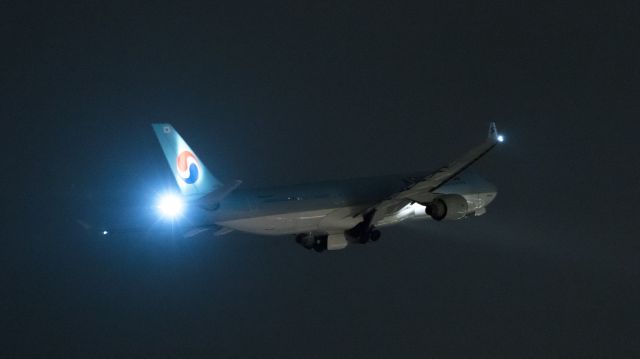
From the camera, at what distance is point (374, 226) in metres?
60.2

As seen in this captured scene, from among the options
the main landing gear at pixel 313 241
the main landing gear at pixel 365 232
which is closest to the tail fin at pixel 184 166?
the main landing gear at pixel 313 241

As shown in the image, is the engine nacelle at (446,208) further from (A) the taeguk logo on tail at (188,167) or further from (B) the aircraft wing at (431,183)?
(A) the taeguk logo on tail at (188,167)

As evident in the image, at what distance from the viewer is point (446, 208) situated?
5891 centimetres

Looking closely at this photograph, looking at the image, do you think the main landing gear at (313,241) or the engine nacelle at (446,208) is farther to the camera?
the main landing gear at (313,241)

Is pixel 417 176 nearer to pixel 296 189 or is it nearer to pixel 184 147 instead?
pixel 296 189

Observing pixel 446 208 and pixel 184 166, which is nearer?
pixel 184 166

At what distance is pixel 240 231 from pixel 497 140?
11.6 m

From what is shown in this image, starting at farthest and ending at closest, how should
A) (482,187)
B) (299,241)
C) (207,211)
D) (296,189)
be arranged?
1. (482,187)
2. (299,241)
3. (296,189)
4. (207,211)

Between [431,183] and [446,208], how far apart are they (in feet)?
6.18

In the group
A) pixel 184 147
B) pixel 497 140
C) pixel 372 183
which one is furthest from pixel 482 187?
pixel 184 147

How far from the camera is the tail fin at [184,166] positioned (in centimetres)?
5431

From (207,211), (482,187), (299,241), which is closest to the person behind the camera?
(207,211)

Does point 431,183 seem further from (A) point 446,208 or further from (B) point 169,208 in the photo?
(B) point 169,208

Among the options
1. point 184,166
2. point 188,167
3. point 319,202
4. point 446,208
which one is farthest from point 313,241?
point 184,166
